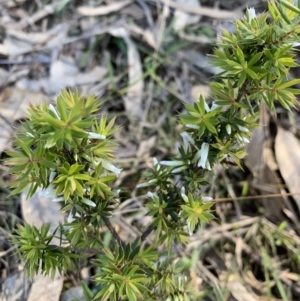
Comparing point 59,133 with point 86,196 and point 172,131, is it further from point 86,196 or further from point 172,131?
point 172,131

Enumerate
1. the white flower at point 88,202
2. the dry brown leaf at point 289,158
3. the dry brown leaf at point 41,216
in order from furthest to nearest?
the dry brown leaf at point 289,158 < the dry brown leaf at point 41,216 < the white flower at point 88,202

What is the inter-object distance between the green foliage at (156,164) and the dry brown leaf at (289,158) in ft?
3.28

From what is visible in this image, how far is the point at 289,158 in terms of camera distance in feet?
8.42

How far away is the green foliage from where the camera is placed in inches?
52.0

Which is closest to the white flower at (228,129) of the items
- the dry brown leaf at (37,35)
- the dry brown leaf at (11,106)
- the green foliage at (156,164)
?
the green foliage at (156,164)

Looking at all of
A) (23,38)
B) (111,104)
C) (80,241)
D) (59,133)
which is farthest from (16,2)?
(59,133)

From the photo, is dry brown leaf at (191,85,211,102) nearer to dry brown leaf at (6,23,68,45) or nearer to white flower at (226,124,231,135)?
dry brown leaf at (6,23,68,45)

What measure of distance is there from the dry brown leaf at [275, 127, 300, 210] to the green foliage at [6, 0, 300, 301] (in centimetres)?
100

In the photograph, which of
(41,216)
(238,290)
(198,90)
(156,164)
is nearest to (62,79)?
(198,90)

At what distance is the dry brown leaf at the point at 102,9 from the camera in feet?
10.2

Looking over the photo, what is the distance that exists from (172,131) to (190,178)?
120 centimetres

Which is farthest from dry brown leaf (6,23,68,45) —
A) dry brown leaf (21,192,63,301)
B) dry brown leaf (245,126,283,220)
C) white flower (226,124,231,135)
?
white flower (226,124,231,135)

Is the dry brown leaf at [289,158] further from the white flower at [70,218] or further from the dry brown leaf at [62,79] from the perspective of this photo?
the white flower at [70,218]

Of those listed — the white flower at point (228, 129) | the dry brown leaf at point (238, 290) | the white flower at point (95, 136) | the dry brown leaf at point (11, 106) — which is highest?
the dry brown leaf at point (11, 106)
